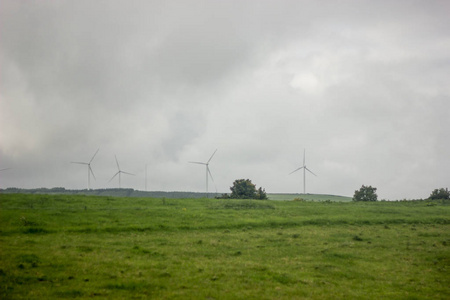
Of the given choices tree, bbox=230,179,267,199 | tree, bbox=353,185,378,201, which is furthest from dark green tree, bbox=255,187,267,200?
tree, bbox=353,185,378,201

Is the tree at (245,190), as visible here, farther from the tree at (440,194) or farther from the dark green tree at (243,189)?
the tree at (440,194)

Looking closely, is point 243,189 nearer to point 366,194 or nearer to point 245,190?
point 245,190

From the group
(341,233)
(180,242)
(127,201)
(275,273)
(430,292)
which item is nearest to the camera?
(430,292)

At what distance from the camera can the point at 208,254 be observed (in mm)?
26594

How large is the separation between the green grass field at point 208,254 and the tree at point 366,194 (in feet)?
148

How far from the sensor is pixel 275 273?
21328 mm

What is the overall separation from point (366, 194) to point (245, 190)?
112ft

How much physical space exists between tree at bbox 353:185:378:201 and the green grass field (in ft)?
148

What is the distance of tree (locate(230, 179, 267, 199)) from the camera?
84.2 meters

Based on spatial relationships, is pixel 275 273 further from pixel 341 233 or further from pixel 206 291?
pixel 341 233

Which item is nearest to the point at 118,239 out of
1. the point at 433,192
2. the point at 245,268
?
the point at 245,268

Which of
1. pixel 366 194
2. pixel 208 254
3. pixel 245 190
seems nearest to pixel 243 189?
pixel 245 190

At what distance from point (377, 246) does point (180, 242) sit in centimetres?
1650

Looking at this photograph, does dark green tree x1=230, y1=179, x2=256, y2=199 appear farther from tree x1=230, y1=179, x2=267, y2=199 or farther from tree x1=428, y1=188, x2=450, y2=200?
tree x1=428, y1=188, x2=450, y2=200
